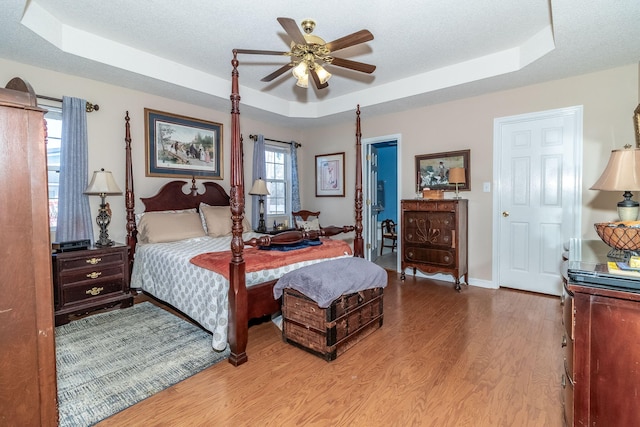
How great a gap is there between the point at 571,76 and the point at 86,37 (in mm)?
4930

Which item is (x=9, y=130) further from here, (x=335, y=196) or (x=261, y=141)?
(x=335, y=196)

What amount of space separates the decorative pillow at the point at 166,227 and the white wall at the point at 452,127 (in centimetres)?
41

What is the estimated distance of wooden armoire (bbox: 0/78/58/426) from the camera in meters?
0.94

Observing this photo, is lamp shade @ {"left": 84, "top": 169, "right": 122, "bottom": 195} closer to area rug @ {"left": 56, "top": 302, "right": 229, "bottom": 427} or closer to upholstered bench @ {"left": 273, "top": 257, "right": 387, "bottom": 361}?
area rug @ {"left": 56, "top": 302, "right": 229, "bottom": 427}

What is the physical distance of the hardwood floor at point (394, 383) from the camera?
1.71m

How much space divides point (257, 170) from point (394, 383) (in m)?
3.89

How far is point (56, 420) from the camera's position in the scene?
1043mm

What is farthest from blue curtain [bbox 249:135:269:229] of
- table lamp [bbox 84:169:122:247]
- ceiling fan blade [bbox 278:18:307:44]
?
ceiling fan blade [bbox 278:18:307:44]

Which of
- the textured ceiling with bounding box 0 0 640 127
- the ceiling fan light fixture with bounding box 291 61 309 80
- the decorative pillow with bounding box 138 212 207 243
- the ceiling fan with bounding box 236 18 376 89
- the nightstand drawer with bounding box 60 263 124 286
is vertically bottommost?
the nightstand drawer with bounding box 60 263 124 286

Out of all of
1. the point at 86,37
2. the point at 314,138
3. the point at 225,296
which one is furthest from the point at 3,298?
the point at 314,138

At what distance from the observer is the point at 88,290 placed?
308 cm

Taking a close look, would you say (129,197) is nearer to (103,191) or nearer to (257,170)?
(103,191)

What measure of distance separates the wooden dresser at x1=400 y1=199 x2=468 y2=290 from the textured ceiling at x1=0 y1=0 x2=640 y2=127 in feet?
4.73

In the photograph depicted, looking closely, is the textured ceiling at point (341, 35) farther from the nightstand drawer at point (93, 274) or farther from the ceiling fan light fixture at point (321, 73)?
the nightstand drawer at point (93, 274)
